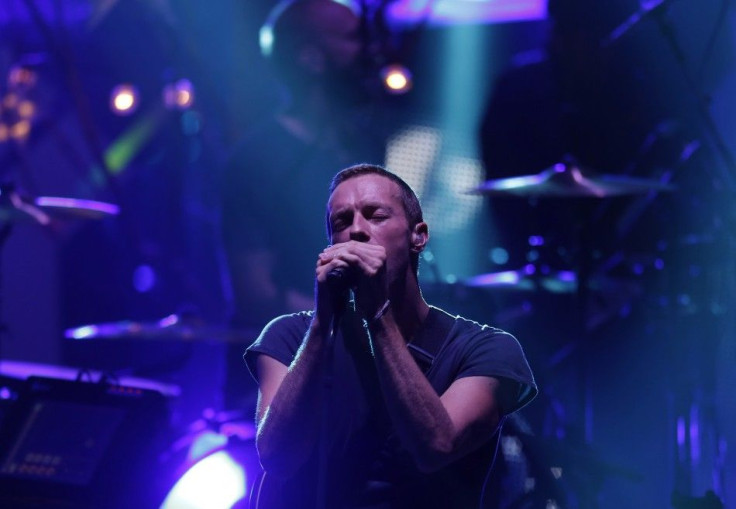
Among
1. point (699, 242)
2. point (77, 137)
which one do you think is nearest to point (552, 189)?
point (699, 242)

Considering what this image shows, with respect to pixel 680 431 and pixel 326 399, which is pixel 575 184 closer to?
pixel 680 431

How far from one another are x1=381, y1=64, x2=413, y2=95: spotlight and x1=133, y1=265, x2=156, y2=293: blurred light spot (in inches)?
95.2

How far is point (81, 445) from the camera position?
11.6 ft

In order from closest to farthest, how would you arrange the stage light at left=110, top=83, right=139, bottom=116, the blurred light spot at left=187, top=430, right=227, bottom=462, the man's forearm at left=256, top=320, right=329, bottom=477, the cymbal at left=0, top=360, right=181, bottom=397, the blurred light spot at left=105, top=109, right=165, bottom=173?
1. the man's forearm at left=256, top=320, right=329, bottom=477
2. the blurred light spot at left=187, top=430, right=227, bottom=462
3. the cymbal at left=0, top=360, right=181, bottom=397
4. the stage light at left=110, top=83, right=139, bottom=116
5. the blurred light spot at left=105, top=109, right=165, bottom=173

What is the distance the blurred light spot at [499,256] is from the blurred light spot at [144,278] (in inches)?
95.7

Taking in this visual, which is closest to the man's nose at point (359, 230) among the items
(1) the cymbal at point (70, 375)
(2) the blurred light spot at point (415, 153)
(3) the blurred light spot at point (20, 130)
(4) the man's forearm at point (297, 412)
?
(4) the man's forearm at point (297, 412)

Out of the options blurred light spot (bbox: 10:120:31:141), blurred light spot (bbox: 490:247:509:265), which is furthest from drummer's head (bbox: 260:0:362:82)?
blurred light spot (bbox: 10:120:31:141)

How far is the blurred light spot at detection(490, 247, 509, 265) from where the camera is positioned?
17.8 ft

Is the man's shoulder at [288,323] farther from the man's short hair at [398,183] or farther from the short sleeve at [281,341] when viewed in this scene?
the man's short hair at [398,183]

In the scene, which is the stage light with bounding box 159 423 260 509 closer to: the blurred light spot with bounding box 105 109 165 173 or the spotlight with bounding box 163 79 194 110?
the spotlight with bounding box 163 79 194 110

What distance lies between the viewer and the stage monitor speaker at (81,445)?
340 centimetres

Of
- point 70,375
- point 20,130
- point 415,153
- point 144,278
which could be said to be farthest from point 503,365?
point 20,130

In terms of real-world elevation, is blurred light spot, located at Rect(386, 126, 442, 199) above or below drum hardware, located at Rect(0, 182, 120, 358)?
above

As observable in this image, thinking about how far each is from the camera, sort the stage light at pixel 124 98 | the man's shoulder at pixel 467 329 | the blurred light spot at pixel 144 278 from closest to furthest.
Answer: the man's shoulder at pixel 467 329 → the stage light at pixel 124 98 → the blurred light spot at pixel 144 278
